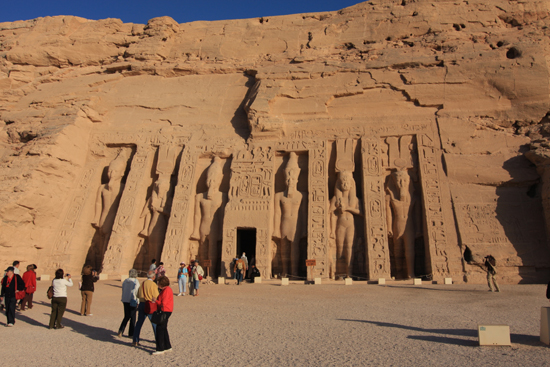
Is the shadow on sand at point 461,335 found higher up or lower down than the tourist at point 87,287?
lower down

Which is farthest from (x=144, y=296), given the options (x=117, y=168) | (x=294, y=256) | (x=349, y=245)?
(x=117, y=168)

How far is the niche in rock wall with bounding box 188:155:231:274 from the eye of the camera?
1360 cm

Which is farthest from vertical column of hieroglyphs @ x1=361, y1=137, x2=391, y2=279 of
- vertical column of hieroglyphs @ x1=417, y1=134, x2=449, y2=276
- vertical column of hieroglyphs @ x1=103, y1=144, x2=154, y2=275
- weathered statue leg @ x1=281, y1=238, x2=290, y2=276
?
vertical column of hieroglyphs @ x1=103, y1=144, x2=154, y2=275

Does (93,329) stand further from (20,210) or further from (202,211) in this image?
(20,210)

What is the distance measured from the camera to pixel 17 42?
1916 centimetres

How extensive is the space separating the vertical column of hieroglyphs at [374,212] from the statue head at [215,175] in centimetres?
456

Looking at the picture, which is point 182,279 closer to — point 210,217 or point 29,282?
point 29,282

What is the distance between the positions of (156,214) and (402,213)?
7510 millimetres

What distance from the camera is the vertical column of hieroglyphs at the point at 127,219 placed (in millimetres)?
13320

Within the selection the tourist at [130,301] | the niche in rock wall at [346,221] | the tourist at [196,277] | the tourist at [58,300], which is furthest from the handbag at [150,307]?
the niche in rock wall at [346,221]

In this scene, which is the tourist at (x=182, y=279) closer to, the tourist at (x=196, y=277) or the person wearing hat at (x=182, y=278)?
the person wearing hat at (x=182, y=278)

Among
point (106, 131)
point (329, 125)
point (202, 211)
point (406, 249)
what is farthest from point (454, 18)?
point (106, 131)

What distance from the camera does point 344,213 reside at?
13031mm

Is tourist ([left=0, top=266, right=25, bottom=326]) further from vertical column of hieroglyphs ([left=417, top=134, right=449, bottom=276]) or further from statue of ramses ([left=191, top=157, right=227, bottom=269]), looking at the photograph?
vertical column of hieroglyphs ([left=417, top=134, right=449, bottom=276])
